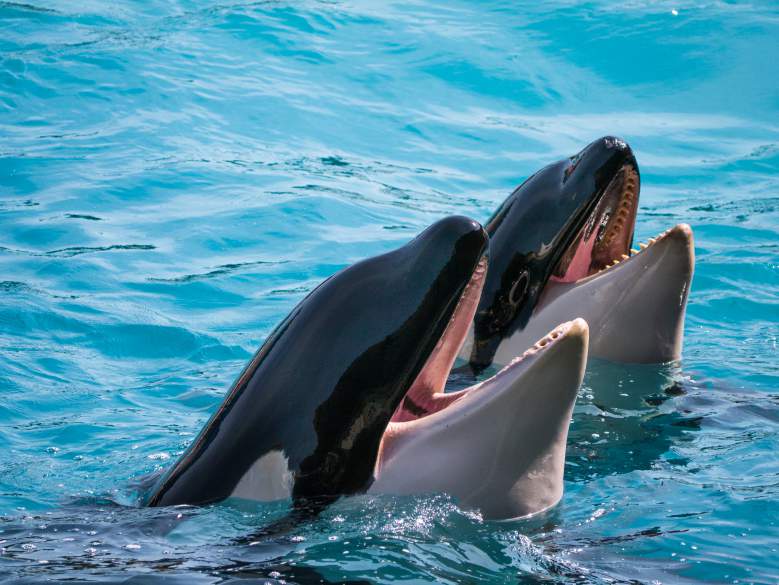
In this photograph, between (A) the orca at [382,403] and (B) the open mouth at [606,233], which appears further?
(B) the open mouth at [606,233]

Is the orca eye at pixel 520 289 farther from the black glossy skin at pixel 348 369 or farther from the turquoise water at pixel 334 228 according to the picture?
the black glossy skin at pixel 348 369

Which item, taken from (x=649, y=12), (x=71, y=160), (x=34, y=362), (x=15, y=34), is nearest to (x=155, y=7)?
(x=15, y=34)

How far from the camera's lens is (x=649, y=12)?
1870cm

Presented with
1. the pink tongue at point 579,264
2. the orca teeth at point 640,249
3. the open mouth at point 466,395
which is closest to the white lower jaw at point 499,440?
the open mouth at point 466,395

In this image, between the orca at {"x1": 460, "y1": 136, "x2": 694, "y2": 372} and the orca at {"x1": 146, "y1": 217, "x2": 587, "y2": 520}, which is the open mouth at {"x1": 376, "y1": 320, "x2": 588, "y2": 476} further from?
the orca at {"x1": 460, "y1": 136, "x2": 694, "y2": 372}

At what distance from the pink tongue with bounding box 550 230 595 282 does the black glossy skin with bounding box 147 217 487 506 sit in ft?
7.84

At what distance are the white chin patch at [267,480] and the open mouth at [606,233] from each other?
2711 mm

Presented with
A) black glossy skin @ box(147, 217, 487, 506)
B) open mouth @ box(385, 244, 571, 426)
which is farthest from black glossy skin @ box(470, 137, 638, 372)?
black glossy skin @ box(147, 217, 487, 506)

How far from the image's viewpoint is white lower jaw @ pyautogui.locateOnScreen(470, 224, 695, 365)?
657cm

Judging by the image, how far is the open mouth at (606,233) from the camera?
21.7ft

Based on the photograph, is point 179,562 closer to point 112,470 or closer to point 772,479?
point 112,470

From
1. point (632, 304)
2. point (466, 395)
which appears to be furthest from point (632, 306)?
point (466, 395)

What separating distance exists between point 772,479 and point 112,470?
3.65 m

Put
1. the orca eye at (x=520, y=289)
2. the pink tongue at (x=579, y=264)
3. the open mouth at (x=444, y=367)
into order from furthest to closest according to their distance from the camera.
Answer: the pink tongue at (x=579, y=264), the orca eye at (x=520, y=289), the open mouth at (x=444, y=367)
